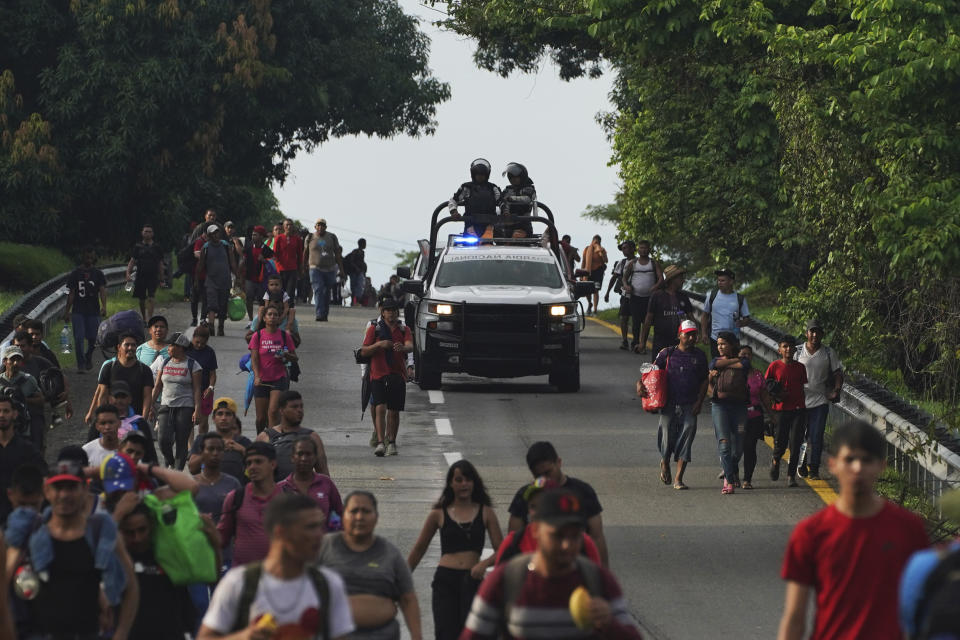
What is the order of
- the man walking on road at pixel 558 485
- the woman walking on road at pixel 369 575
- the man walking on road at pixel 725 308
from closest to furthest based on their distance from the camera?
the woman walking on road at pixel 369 575 → the man walking on road at pixel 558 485 → the man walking on road at pixel 725 308

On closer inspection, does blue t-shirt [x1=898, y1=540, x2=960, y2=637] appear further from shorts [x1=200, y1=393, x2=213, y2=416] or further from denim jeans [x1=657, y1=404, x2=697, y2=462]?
shorts [x1=200, y1=393, x2=213, y2=416]

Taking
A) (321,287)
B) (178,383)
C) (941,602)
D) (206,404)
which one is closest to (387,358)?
(206,404)

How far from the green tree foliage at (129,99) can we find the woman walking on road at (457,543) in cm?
2825

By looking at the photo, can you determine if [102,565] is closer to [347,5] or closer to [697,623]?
[697,623]

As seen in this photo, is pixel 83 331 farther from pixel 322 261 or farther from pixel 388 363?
pixel 322 261

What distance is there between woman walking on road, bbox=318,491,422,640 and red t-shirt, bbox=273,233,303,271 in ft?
73.7

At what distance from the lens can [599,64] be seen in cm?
4244

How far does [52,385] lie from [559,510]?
35.2 ft

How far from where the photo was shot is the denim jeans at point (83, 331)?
24.3 meters

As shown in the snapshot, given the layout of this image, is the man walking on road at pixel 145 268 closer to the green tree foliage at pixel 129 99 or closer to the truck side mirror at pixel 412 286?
the truck side mirror at pixel 412 286

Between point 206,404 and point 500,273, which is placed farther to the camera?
point 500,273

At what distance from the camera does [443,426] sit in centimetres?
2159

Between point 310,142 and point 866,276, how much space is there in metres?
32.3

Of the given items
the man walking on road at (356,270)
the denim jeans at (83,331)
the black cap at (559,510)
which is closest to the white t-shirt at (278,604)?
the black cap at (559,510)
